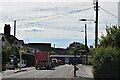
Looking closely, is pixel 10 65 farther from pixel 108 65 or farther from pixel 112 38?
pixel 108 65

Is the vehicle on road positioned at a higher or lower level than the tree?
lower

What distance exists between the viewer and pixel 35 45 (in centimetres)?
19812

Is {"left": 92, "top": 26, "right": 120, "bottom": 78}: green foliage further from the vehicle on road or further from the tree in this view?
the vehicle on road

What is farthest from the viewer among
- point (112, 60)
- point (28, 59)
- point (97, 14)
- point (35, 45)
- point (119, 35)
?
point (35, 45)

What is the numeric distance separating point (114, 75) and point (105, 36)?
7.79m

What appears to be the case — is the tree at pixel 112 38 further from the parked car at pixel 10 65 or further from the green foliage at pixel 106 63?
the parked car at pixel 10 65

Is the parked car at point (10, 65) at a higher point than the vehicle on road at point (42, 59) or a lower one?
lower

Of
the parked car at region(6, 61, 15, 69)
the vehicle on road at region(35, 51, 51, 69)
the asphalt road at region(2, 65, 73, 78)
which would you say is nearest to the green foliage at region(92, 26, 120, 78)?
the asphalt road at region(2, 65, 73, 78)

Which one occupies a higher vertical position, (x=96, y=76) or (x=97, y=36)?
(x=97, y=36)

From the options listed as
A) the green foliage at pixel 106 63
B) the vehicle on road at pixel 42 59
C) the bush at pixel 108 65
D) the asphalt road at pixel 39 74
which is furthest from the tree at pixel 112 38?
the vehicle on road at pixel 42 59

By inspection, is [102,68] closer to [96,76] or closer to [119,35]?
[96,76]

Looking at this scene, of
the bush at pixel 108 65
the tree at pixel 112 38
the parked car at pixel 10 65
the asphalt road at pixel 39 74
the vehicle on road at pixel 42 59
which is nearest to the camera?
the bush at pixel 108 65

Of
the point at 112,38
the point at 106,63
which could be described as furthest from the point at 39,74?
the point at 106,63

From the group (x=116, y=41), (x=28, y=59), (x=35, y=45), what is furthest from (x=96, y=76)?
(x=35, y=45)
